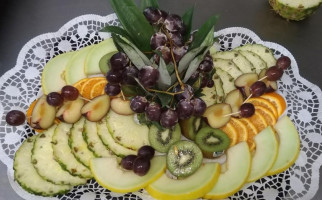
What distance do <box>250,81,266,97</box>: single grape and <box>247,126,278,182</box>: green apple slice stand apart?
159mm

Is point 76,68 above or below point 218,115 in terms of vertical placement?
above

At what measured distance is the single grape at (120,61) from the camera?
4.68ft

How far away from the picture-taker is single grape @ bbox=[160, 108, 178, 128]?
1412mm

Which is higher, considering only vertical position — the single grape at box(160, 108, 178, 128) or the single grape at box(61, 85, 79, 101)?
the single grape at box(61, 85, 79, 101)

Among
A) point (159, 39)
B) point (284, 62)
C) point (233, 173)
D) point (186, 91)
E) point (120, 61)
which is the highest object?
point (159, 39)

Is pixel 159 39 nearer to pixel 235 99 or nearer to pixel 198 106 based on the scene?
pixel 198 106

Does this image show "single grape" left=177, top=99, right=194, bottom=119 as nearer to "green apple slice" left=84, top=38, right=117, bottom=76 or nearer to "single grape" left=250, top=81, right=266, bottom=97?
"single grape" left=250, top=81, right=266, bottom=97

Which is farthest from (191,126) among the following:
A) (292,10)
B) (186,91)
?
(292,10)

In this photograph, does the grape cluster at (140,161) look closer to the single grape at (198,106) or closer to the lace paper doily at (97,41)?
the lace paper doily at (97,41)

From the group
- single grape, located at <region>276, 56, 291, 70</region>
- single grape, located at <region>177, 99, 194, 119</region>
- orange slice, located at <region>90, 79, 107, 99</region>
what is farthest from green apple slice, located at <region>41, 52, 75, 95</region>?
single grape, located at <region>276, 56, 291, 70</region>

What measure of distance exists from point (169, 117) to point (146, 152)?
17 centimetres

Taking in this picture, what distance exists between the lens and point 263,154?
4.89 feet

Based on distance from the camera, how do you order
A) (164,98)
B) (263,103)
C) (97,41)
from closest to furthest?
(164,98), (263,103), (97,41)

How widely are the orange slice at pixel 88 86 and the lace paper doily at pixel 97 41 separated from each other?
0.23m
